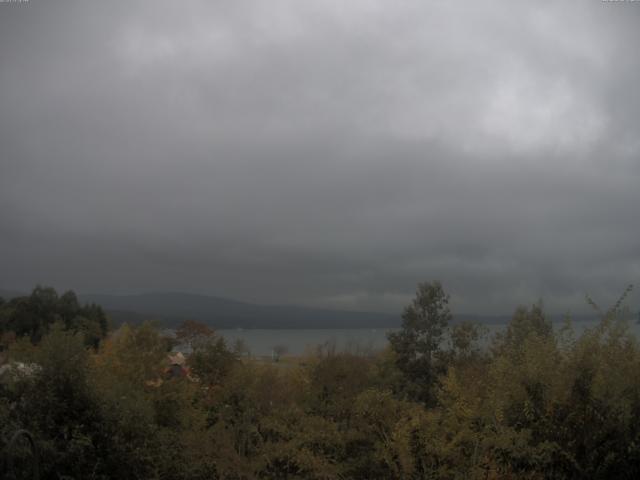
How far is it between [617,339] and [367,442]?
6.72 metres

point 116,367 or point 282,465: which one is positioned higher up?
point 116,367

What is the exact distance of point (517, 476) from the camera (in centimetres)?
1179

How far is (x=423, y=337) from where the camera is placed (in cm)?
2875

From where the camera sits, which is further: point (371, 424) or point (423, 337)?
point (423, 337)

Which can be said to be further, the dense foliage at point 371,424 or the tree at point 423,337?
the tree at point 423,337

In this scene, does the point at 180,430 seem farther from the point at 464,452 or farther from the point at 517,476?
the point at 517,476

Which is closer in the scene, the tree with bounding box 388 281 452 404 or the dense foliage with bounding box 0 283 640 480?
the dense foliage with bounding box 0 283 640 480

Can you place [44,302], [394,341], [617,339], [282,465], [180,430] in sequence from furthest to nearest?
[44,302] → [394,341] → [180,430] → [282,465] → [617,339]

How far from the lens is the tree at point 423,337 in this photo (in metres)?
28.2

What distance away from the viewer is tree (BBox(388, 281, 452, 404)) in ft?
92.6

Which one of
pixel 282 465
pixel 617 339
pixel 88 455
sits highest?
pixel 617 339

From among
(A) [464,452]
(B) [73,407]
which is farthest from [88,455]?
(A) [464,452]

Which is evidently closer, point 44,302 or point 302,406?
point 302,406

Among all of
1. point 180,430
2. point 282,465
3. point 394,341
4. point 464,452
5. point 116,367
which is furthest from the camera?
point 394,341
